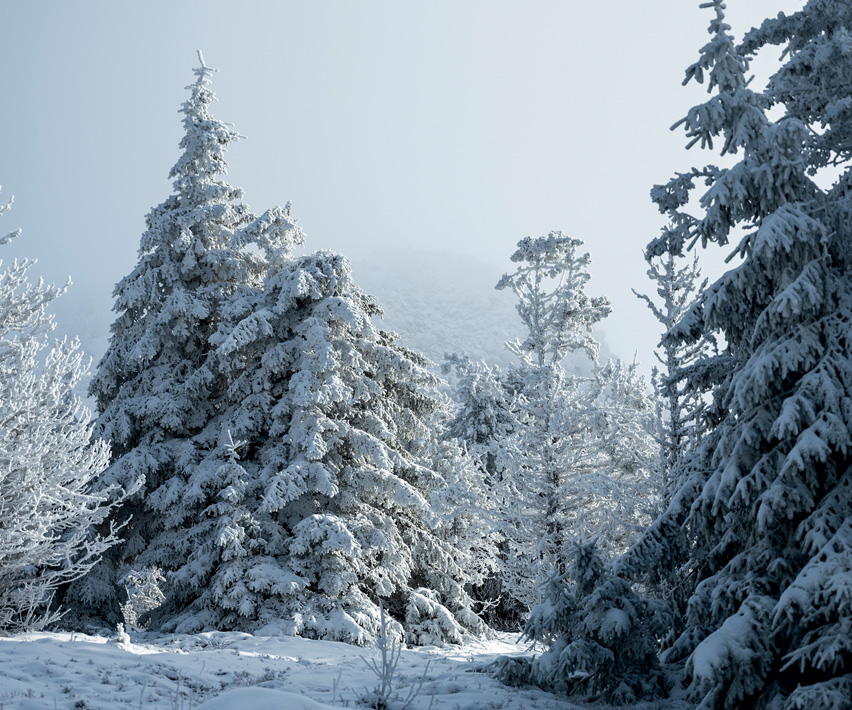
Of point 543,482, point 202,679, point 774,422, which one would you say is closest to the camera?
point 774,422

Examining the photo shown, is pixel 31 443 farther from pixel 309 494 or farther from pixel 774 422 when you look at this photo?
pixel 774 422

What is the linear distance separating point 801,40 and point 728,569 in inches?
302

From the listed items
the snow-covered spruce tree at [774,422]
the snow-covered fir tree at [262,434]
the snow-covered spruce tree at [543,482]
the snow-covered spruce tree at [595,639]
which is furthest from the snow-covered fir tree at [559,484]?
the snow-covered spruce tree at [774,422]

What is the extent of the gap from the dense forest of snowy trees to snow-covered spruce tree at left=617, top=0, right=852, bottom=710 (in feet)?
0.11

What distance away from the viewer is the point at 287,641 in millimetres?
13500

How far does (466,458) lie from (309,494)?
6.11 m

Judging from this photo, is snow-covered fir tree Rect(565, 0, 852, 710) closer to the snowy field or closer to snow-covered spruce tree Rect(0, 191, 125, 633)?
the snowy field

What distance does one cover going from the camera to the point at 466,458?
70.5ft

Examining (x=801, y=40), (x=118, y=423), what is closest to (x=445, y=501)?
(x=118, y=423)

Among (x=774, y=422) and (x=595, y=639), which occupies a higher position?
(x=774, y=422)

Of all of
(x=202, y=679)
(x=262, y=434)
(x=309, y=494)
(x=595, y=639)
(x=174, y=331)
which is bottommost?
(x=202, y=679)

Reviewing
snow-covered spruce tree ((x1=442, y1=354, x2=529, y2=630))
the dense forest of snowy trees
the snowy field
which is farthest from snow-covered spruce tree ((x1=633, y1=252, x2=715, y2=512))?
snow-covered spruce tree ((x1=442, y1=354, x2=529, y2=630))

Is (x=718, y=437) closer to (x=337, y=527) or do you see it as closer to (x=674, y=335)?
(x=674, y=335)

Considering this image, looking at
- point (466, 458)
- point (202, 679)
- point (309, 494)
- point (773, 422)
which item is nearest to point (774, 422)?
point (773, 422)
